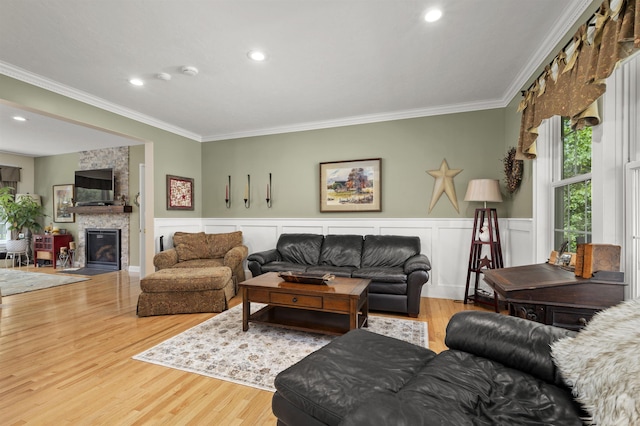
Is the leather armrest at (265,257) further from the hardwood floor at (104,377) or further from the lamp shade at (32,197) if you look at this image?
the lamp shade at (32,197)

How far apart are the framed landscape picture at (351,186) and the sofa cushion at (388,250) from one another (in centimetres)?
56

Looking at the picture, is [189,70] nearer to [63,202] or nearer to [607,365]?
[607,365]

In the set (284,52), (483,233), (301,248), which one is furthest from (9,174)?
(483,233)

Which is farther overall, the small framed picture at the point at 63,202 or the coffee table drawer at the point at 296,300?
the small framed picture at the point at 63,202

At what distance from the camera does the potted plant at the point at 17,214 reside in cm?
646

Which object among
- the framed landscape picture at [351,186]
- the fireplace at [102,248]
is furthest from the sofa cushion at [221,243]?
the fireplace at [102,248]

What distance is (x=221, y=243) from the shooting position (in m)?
4.57

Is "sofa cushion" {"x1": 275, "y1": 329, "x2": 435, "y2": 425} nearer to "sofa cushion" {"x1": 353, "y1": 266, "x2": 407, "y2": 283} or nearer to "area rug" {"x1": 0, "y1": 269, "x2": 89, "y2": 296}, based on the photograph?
"sofa cushion" {"x1": 353, "y1": 266, "x2": 407, "y2": 283}

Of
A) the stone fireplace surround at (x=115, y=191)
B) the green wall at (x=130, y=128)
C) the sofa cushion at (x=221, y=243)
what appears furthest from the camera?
the stone fireplace surround at (x=115, y=191)

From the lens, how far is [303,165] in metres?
4.69

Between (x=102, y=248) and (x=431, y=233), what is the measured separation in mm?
6891

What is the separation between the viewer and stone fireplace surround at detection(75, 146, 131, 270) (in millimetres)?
6145

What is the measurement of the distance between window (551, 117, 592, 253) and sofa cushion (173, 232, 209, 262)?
439cm

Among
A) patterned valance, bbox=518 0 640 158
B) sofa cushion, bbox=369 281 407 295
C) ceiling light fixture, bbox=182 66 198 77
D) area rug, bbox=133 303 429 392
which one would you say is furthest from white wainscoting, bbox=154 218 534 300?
ceiling light fixture, bbox=182 66 198 77
